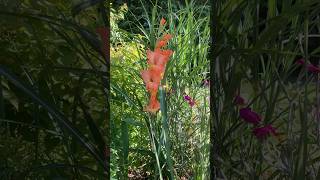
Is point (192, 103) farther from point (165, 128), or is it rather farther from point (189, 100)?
point (165, 128)

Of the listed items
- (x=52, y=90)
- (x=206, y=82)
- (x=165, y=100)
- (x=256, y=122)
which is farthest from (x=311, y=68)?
(x=52, y=90)

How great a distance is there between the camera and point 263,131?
2.23m

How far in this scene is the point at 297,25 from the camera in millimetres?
2227

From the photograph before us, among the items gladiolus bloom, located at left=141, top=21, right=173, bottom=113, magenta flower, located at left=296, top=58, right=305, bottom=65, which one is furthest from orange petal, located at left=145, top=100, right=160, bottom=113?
magenta flower, located at left=296, top=58, right=305, bottom=65

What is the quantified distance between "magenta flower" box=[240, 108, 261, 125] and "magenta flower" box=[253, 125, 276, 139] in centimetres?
4

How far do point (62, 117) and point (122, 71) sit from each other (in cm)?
37

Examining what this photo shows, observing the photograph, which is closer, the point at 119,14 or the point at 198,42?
the point at 119,14

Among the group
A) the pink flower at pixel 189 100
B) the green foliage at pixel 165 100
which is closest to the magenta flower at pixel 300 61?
the green foliage at pixel 165 100

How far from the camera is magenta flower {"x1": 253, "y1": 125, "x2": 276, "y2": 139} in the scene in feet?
7.30

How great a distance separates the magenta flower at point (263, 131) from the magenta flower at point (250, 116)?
4cm

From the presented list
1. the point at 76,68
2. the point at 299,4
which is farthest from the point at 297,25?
the point at 76,68

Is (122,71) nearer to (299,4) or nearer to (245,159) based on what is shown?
(245,159)

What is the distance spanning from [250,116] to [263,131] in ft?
0.30

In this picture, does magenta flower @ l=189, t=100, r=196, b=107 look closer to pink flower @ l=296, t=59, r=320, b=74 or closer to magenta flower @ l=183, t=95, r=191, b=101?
magenta flower @ l=183, t=95, r=191, b=101
